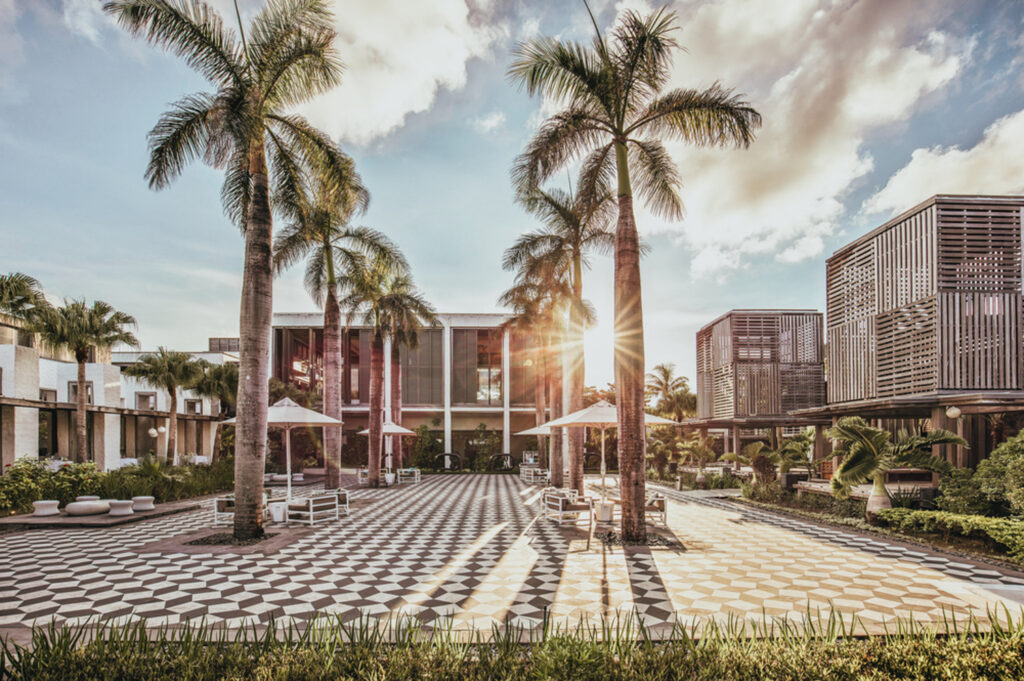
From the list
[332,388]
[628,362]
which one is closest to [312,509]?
[332,388]

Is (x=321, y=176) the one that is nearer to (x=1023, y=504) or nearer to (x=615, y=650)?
(x=615, y=650)

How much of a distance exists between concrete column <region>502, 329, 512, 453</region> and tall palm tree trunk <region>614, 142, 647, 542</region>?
91.9 ft

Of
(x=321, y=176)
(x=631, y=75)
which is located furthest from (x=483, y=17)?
(x=321, y=176)

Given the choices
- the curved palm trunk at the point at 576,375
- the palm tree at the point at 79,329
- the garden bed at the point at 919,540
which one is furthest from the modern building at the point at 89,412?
the garden bed at the point at 919,540

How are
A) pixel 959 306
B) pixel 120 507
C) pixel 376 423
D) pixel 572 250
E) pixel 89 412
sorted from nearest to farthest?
pixel 120 507 → pixel 959 306 → pixel 572 250 → pixel 376 423 → pixel 89 412

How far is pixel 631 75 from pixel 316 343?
115ft

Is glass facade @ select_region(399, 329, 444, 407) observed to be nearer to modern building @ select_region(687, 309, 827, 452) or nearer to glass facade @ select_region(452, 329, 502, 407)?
glass facade @ select_region(452, 329, 502, 407)

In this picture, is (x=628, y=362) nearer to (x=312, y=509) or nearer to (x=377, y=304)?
(x=312, y=509)

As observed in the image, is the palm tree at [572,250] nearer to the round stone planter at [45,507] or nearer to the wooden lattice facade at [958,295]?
the wooden lattice facade at [958,295]

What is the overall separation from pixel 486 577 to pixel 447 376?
3174 cm

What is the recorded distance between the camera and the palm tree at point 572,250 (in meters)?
16.4

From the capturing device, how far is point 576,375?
17.8m

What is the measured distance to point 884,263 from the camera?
16.6 metres

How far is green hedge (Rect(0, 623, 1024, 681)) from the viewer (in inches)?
143
